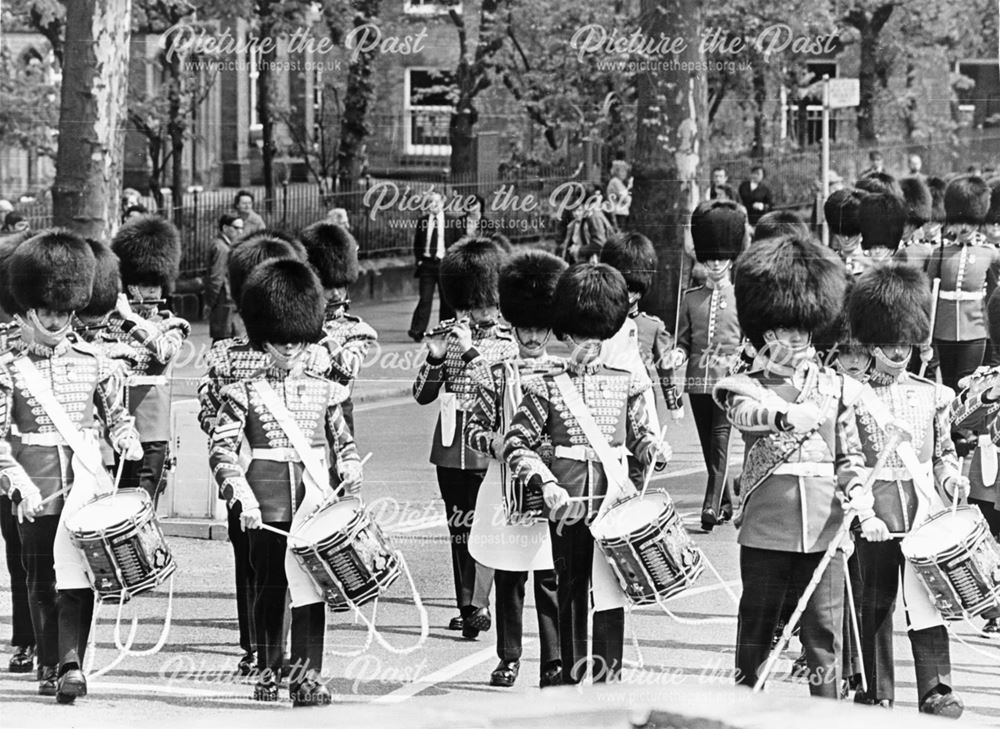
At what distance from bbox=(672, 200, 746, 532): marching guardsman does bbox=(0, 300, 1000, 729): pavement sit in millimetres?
250

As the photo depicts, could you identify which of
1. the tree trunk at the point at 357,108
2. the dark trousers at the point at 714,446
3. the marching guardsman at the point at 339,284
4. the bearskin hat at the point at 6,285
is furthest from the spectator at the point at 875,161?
the bearskin hat at the point at 6,285

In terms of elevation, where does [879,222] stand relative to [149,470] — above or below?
above

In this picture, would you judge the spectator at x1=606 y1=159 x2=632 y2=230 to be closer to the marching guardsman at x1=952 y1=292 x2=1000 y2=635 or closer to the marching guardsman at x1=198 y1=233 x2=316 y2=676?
the marching guardsman at x1=198 y1=233 x2=316 y2=676

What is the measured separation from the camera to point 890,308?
635 centimetres

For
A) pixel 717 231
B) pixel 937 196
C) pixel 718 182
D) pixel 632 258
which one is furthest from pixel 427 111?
pixel 937 196

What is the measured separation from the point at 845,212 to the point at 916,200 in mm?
1809

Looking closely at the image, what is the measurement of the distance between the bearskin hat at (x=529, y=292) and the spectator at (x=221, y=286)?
14.5ft

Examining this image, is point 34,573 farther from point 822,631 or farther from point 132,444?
point 822,631

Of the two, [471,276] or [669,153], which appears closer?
[471,276]

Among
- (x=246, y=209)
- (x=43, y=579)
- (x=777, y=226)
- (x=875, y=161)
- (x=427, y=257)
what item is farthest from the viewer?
(x=427, y=257)

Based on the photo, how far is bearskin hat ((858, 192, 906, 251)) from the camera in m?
8.79

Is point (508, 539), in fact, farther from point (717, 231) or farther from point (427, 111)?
point (427, 111)

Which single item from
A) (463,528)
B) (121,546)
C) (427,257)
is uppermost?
(427,257)

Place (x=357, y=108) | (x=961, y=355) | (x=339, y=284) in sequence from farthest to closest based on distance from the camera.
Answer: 1. (x=357, y=108)
2. (x=961, y=355)
3. (x=339, y=284)
